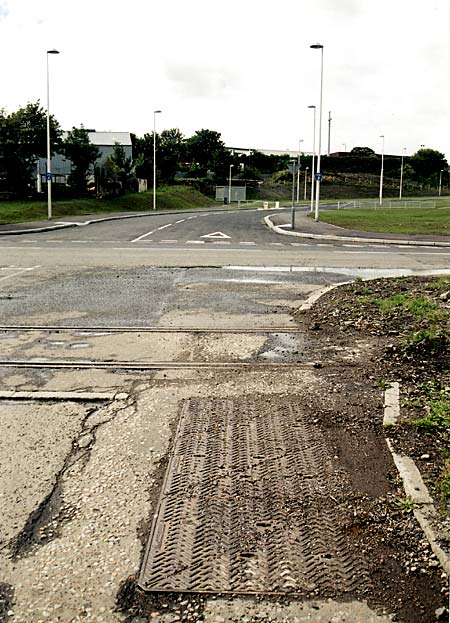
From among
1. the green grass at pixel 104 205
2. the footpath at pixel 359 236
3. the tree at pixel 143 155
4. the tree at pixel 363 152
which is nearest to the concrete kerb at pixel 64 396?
the footpath at pixel 359 236

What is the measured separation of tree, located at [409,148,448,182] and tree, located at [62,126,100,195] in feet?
304

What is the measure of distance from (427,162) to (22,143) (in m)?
105

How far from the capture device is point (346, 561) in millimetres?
3371

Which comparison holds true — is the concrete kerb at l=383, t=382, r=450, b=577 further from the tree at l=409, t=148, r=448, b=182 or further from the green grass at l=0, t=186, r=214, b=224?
the tree at l=409, t=148, r=448, b=182

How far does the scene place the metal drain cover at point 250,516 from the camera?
3.25 meters

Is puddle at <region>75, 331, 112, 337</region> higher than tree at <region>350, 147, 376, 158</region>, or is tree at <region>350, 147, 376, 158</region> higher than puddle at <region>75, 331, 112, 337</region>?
tree at <region>350, 147, 376, 158</region>

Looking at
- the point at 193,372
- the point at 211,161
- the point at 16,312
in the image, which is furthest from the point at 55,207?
the point at 211,161

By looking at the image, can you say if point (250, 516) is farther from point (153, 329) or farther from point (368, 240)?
point (368, 240)

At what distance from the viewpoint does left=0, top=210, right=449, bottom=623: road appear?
315 cm

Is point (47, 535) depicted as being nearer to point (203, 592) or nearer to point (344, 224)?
point (203, 592)

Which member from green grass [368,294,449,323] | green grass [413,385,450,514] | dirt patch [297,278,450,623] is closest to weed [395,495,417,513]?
dirt patch [297,278,450,623]

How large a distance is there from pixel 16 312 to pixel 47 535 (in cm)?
685

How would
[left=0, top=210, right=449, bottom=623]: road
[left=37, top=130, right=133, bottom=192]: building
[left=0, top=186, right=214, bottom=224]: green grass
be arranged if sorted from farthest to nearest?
[left=37, top=130, right=133, bottom=192]: building < [left=0, top=186, right=214, bottom=224]: green grass < [left=0, top=210, right=449, bottom=623]: road

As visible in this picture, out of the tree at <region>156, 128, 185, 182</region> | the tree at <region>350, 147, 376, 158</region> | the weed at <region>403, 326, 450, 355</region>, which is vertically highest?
the tree at <region>350, 147, 376, 158</region>
